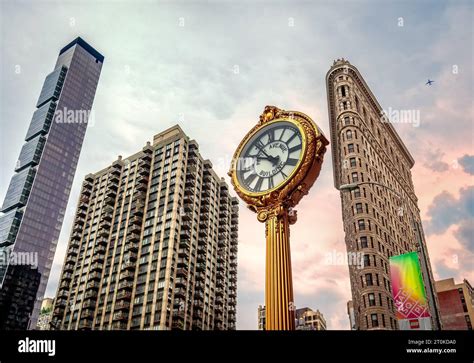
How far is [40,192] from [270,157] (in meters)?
141

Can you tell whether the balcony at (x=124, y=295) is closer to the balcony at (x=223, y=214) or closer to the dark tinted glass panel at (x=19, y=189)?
the balcony at (x=223, y=214)

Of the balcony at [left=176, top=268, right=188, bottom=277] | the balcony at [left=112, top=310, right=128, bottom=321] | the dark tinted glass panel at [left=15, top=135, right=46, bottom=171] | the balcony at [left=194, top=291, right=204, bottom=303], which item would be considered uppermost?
the dark tinted glass panel at [left=15, top=135, right=46, bottom=171]

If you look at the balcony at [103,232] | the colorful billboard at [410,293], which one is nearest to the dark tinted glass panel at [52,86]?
the balcony at [103,232]

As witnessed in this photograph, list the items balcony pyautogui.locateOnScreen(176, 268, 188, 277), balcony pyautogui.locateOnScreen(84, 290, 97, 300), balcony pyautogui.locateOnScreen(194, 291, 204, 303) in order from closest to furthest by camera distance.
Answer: balcony pyautogui.locateOnScreen(176, 268, 188, 277) < balcony pyautogui.locateOnScreen(194, 291, 204, 303) < balcony pyautogui.locateOnScreen(84, 290, 97, 300)

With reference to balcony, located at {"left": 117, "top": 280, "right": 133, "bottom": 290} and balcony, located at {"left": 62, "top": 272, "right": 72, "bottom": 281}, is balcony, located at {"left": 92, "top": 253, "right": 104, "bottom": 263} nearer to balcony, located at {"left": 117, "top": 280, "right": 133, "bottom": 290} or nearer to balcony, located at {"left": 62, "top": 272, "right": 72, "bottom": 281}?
balcony, located at {"left": 62, "top": 272, "right": 72, "bottom": 281}

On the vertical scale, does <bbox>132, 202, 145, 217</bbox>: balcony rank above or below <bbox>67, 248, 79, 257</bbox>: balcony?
above

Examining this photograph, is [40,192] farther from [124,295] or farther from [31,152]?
[124,295]

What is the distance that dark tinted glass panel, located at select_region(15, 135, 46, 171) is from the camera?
451 ft

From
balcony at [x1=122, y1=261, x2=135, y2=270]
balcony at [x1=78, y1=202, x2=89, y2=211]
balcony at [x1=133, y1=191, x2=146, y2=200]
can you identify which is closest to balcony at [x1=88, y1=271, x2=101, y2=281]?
balcony at [x1=122, y1=261, x2=135, y2=270]

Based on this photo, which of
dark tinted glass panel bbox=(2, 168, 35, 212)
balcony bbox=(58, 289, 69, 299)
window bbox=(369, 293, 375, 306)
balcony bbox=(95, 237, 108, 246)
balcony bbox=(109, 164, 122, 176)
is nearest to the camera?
window bbox=(369, 293, 375, 306)

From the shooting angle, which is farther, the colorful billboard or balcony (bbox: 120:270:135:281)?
balcony (bbox: 120:270:135:281)

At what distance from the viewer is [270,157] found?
9.75m

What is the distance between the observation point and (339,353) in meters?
4.32

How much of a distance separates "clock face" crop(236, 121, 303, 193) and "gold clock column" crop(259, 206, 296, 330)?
775 millimetres
